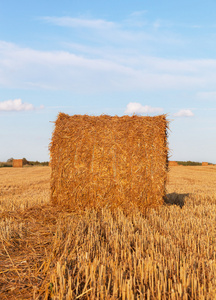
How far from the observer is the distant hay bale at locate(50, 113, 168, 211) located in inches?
254

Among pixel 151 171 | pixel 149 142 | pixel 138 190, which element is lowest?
pixel 138 190

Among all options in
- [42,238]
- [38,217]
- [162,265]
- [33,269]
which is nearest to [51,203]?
[38,217]

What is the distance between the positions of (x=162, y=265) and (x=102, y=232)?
1632 mm

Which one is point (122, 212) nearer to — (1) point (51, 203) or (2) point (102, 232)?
(2) point (102, 232)

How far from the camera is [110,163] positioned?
6.44 m

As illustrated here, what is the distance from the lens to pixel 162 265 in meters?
3.48

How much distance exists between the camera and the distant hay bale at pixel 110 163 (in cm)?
645

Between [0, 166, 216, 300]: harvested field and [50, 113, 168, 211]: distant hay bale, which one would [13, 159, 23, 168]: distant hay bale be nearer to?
[50, 113, 168, 211]: distant hay bale

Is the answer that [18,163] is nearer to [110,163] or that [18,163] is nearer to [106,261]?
[110,163]

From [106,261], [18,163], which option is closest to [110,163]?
[106,261]

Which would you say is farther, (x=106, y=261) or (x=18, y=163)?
(x=18, y=163)

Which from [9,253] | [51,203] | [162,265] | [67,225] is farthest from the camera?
[51,203]

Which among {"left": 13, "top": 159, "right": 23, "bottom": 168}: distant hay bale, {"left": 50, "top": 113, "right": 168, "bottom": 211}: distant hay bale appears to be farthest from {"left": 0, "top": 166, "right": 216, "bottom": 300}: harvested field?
{"left": 13, "top": 159, "right": 23, "bottom": 168}: distant hay bale

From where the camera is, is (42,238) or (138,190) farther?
(138,190)
